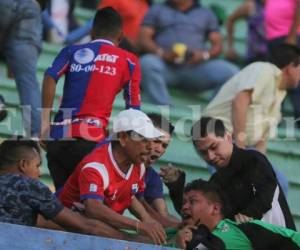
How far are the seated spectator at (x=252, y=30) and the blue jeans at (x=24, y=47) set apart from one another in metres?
2.68

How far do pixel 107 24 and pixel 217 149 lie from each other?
113 cm

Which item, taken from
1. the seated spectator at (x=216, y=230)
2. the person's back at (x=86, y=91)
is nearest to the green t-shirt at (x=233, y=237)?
the seated spectator at (x=216, y=230)

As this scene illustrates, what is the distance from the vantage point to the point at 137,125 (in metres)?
7.80

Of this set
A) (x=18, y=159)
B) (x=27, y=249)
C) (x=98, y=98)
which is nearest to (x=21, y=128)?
(x=98, y=98)

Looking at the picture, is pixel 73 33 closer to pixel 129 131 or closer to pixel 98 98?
pixel 98 98

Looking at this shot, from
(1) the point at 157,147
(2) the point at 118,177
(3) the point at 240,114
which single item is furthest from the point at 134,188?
(3) the point at 240,114

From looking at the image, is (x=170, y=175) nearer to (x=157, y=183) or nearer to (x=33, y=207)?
(x=157, y=183)

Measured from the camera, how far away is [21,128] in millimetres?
9625

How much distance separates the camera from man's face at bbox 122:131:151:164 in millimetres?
7762

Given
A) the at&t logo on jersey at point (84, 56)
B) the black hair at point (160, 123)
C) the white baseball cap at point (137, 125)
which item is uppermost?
the at&t logo on jersey at point (84, 56)

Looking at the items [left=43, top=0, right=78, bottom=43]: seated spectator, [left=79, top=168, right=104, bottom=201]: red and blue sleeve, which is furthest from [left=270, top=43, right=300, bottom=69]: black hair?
[left=79, top=168, right=104, bottom=201]: red and blue sleeve

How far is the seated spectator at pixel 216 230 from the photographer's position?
7.09m

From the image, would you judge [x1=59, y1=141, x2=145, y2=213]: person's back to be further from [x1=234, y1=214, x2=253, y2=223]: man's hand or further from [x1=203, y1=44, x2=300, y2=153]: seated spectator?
[x1=203, y1=44, x2=300, y2=153]: seated spectator

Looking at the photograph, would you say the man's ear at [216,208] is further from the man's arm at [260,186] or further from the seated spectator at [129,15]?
the seated spectator at [129,15]
